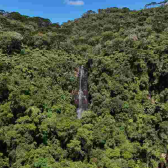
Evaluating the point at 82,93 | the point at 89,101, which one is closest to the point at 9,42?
the point at 82,93

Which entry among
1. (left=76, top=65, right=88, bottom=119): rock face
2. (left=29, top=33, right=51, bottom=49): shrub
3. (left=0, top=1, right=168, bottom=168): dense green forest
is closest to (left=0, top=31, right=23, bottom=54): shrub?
(left=0, top=1, right=168, bottom=168): dense green forest

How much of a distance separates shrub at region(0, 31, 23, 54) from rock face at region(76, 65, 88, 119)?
8.96 m

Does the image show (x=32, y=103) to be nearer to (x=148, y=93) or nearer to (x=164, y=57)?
(x=148, y=93)

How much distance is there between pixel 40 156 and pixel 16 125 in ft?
10.4

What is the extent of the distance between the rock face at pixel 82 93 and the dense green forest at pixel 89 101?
0.76m

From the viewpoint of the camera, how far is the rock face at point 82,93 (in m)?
21.8

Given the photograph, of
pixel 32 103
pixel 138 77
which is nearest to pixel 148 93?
pixel 138 77

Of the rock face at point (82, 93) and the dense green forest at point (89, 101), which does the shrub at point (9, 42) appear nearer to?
the dense green forest at point (89, 101)

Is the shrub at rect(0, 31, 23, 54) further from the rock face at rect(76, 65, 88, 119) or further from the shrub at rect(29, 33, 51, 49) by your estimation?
the rock face at rect(76, 65, 88, 119)

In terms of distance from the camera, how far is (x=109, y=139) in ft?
56.4

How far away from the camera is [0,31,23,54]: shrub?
2175 centimetres

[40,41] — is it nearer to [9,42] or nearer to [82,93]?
[9,42]

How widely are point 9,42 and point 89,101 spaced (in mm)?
12173

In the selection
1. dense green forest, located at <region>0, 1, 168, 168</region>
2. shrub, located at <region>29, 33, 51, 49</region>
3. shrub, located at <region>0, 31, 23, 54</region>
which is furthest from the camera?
shrub, located at <region>29, 33, 51, 49</region>
